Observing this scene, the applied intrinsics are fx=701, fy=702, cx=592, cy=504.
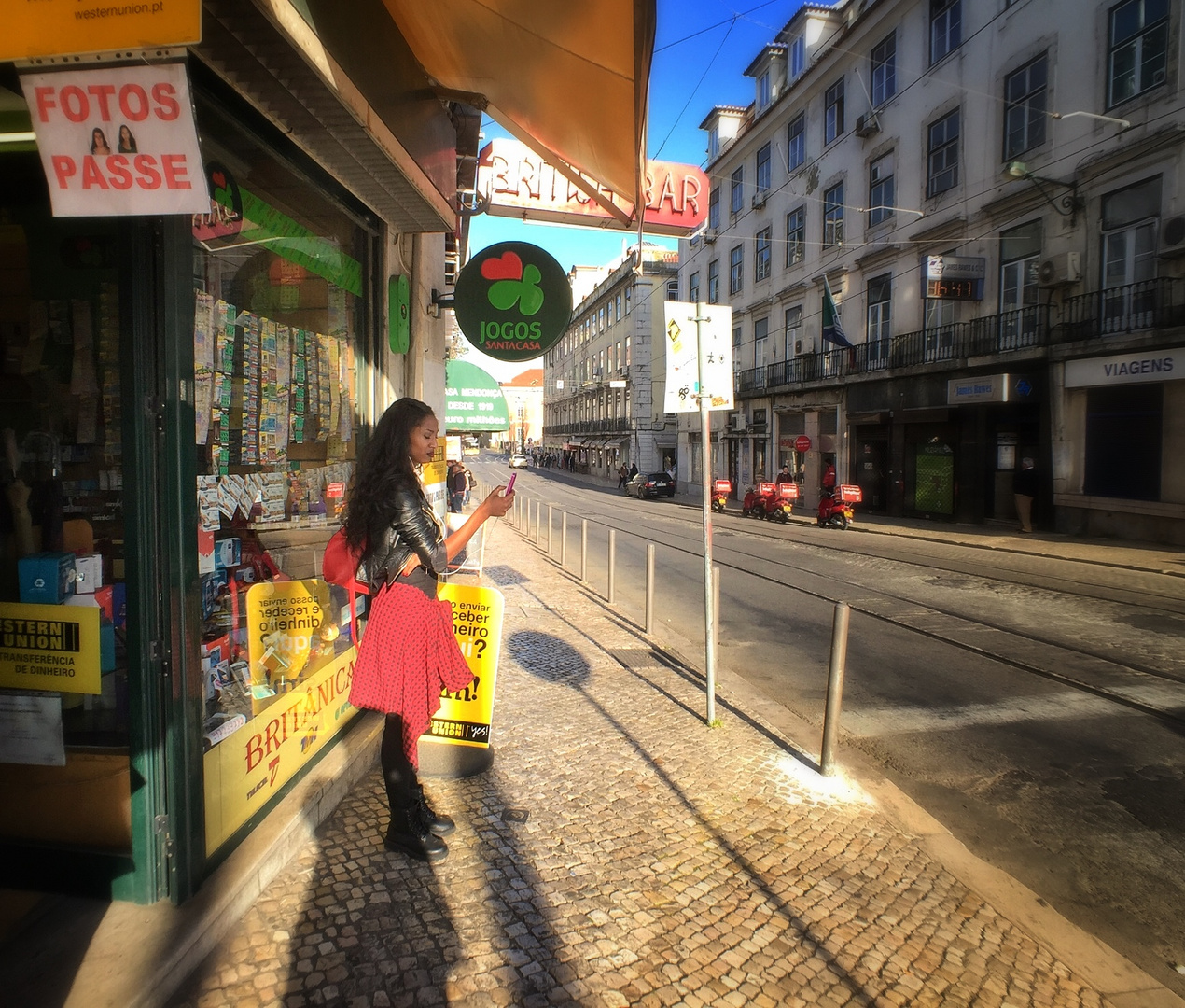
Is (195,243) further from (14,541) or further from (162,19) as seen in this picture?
(14,541)

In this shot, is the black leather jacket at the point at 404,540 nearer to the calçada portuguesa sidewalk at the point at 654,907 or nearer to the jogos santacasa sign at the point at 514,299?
the calçada portuguesa sidewalk at the point at 654,907

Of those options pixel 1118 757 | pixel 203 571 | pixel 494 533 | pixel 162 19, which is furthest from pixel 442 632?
pixel 494 533

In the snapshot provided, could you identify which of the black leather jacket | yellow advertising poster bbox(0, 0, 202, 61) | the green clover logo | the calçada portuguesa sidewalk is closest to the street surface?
the calçada portuguesa sidewalk

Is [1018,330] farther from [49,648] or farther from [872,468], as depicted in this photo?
[49,648]

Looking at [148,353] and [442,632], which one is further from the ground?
[148,353]

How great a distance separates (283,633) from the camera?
360cm

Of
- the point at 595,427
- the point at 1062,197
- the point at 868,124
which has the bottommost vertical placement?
the point at 595,427

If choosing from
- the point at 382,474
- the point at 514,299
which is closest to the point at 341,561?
the point at 382,474

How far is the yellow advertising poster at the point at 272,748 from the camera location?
2787 millimetres

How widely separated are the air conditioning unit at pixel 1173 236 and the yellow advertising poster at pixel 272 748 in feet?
56.6

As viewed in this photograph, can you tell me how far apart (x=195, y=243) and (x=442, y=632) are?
6.22 feet

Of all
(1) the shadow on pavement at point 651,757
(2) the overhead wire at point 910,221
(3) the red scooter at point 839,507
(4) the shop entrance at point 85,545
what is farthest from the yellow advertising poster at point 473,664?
(3) the red scooter at point 839,507

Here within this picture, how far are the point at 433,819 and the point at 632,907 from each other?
3.34 feet

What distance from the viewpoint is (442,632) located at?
317 centimetres
